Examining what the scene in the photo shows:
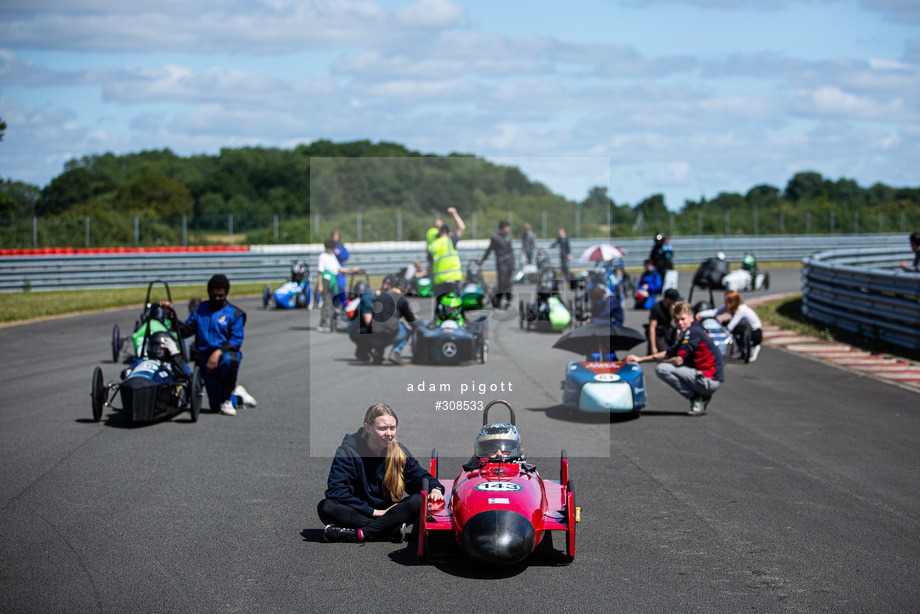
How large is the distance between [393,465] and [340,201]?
11.7 ft

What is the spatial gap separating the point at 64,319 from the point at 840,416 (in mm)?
16584

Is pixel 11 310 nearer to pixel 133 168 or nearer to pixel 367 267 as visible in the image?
pixel 367 267

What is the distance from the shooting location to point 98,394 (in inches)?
395

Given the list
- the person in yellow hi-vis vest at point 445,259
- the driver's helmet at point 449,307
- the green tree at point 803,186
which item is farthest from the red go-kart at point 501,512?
the green tree at point 803,186

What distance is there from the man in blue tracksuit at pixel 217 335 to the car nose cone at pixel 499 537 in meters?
5.50

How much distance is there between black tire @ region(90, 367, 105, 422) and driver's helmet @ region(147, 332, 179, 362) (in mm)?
695

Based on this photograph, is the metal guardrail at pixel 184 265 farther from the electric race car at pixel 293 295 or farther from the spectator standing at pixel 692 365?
the spectator standing at pixel 692 365

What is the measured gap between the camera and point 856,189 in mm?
89062

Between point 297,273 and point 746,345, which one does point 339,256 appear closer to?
point 297,273

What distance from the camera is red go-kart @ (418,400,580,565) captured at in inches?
215

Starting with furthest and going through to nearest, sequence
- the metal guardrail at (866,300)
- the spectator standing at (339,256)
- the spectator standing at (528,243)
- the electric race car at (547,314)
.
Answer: the spectator standing at (528,243) < the electric race car at (547,314) < the spectator standing at (339,256) < the metal guardrail at (866,300)

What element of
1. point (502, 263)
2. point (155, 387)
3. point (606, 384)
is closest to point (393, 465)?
point (606, 384)

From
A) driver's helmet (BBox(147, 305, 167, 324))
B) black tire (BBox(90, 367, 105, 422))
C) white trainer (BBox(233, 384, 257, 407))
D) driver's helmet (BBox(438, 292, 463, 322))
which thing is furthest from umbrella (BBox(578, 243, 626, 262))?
black tire (BBox(90, 367, 105, 422))

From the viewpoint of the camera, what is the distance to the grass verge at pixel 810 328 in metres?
15.6
